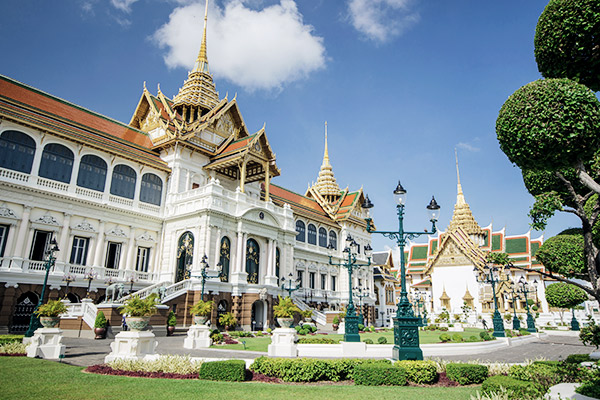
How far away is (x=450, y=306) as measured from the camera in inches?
2205

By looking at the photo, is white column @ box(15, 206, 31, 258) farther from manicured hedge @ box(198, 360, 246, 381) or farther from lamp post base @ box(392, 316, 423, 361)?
lamp post base @ box(392, 316, 423, 361)

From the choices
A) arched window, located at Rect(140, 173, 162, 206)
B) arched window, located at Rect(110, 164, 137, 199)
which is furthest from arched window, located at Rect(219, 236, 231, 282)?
arched window, located at Rect(110, 164, 137, 199)

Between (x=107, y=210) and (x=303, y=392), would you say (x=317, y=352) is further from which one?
(x=107, y=210)

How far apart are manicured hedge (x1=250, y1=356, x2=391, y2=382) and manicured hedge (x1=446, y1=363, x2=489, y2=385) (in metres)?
1.65

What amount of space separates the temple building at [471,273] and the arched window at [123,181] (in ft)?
123

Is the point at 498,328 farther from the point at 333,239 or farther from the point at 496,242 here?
the point at 496,242

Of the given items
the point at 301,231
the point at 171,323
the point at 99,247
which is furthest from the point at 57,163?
the point at 301,231

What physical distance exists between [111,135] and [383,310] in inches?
1617

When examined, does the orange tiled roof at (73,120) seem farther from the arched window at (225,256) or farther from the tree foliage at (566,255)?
the tree foliage at (566,255)

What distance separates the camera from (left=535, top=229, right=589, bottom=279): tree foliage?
619 inches

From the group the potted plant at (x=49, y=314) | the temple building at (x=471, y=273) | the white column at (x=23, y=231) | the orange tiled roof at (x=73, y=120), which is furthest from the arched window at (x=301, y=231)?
the potted plant at (x=49, y=314)

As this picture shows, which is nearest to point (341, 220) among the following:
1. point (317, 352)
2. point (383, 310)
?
point (383, 310)

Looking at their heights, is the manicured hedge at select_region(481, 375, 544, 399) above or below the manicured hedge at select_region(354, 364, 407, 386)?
above

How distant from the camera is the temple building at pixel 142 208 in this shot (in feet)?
70.6
